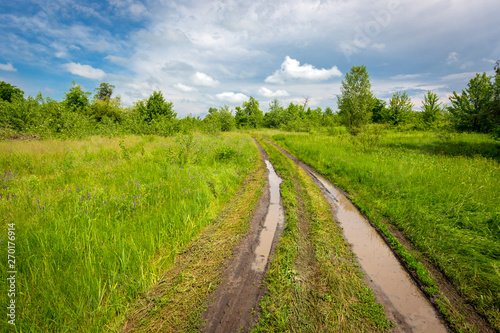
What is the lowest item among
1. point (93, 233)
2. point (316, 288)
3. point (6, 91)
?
point (316, 288)

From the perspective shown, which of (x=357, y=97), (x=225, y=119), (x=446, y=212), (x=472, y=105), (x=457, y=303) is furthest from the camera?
(x=225, y=119)

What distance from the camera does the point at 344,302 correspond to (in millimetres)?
2512

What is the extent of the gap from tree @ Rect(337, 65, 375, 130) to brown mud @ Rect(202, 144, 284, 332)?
30.7 metres

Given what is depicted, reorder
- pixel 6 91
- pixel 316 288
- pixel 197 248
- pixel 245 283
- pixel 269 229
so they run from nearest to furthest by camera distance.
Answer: pixel 316 288, pixel 245 283, pixel 197 248, pixel 269 229, pixel 6 91

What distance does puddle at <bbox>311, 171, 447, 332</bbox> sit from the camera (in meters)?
2.40

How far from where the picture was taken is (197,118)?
30.4 meters

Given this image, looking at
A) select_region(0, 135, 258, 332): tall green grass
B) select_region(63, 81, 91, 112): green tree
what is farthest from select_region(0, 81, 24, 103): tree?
select_region(0, 135, 258, 332): tall green grass

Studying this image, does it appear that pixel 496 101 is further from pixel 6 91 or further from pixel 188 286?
pixel 6 91

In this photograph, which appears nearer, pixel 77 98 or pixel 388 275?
pixel 388 275

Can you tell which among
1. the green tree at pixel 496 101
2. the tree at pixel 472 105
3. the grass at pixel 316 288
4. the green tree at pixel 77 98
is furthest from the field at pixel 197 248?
the green tree at pixel 77 98

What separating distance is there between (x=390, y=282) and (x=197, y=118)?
31.3 m

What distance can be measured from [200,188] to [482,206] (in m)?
8.01

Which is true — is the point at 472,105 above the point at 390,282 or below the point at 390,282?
above

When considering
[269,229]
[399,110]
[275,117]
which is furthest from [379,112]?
[269,229]
